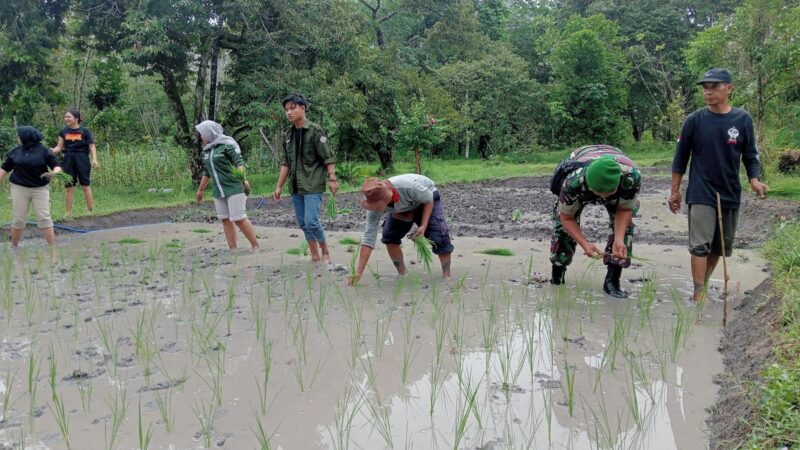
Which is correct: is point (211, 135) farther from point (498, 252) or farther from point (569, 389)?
point (569, 389)

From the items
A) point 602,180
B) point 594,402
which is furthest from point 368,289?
point 594,402

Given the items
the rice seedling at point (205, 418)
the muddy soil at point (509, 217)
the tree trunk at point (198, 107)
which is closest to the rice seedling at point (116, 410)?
the rice seedling at point (205, 418)

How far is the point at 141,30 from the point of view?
1170 centimetres

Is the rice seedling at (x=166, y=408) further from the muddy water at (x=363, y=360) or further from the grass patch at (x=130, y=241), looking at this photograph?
the grass patch at (x=130, y=241)

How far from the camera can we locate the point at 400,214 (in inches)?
216

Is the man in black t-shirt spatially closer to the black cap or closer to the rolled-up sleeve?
the black cap

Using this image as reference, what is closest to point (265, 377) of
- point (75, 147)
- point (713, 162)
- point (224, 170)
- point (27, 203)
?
point (713, 162)

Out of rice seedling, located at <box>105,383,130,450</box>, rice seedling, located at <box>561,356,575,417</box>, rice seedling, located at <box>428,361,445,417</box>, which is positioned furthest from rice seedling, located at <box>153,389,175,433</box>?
rice seedling, located at <box>561,356,575,417</box>

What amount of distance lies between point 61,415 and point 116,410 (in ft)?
0.71

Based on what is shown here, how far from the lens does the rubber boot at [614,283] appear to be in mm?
4918

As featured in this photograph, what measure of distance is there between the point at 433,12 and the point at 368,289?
17.4 meters

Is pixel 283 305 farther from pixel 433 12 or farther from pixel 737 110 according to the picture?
pixel 433 12

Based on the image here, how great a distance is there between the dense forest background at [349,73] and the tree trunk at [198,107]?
33mm

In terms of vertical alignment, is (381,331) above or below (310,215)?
below
